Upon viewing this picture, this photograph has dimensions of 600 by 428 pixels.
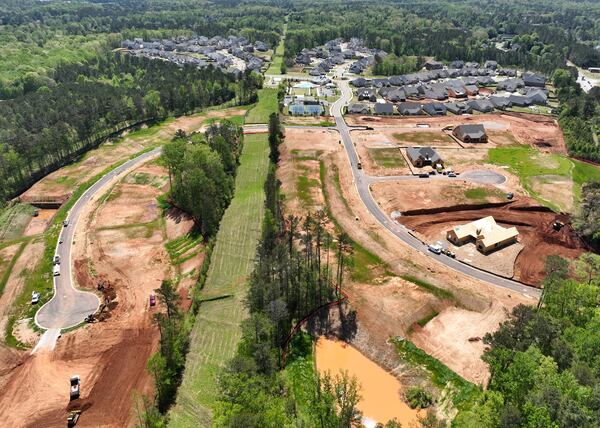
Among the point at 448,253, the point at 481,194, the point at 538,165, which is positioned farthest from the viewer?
the point at 538,165

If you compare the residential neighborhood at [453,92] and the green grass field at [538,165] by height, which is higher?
the residential neighborhood at [453,92]

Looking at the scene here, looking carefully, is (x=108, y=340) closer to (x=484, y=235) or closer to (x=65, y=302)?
(x=65, y=302)

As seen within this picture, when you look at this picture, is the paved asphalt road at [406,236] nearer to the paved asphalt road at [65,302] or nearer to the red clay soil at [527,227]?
the red clay soil at [527,227]

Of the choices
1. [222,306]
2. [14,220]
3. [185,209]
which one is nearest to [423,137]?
[185,209]

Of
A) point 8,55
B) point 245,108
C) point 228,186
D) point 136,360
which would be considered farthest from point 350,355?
point 8,55

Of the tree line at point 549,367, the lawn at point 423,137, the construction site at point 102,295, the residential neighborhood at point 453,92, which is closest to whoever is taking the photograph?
the tree line at point 549,367

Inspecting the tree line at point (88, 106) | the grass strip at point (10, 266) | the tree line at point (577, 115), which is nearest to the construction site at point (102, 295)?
the grass strip at point (10, 266)

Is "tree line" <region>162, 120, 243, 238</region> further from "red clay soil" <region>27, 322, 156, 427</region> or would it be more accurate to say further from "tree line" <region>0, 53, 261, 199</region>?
"tree line" <region>0, 53, 261, 199</region>
